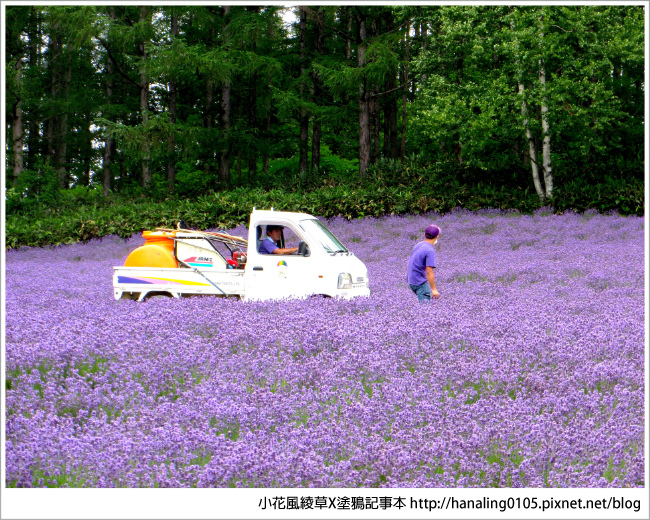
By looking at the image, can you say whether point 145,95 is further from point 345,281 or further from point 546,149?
point 345,281

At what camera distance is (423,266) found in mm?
9258

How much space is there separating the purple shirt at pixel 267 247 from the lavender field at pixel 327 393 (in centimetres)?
127

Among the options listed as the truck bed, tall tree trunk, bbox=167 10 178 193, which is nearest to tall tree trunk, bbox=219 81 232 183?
tall tree trunk, bbox=167 10 178 193

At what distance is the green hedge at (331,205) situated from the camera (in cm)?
2098

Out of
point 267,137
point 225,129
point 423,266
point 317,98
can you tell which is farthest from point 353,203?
point 423,266

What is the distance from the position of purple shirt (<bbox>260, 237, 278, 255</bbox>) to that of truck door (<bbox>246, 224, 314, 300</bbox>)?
0.23ft

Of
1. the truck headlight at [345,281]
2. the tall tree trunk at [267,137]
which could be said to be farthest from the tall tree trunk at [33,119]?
the truck headlight at [345,281]

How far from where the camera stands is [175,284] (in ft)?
30.1

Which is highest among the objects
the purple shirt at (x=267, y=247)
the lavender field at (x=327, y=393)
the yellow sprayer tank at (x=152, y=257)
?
the purple shirt at (x=267, y=247)

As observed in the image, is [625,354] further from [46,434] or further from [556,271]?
[556,271]

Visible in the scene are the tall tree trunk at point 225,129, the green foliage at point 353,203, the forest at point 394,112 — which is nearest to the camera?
the forest at point 394,112

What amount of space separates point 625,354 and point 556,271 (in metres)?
7.10

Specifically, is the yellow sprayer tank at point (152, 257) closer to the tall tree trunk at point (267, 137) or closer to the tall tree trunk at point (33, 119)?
the tall tree trunk at point (267, 137)

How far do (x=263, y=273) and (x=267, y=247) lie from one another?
40cm
